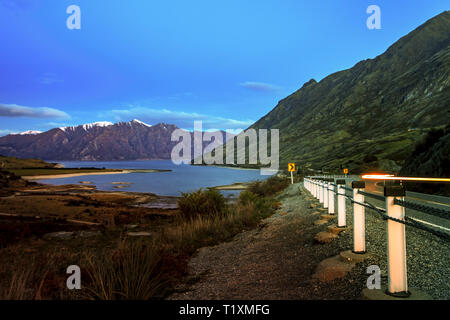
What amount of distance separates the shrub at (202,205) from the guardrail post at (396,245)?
11765 millimetres

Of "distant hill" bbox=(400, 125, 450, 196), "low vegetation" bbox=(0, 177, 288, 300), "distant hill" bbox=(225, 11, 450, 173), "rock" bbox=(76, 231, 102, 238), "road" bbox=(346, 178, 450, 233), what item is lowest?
"rock" bbox=(76, 231, 102, 238)

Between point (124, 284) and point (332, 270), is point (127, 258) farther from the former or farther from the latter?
point (332, 270)

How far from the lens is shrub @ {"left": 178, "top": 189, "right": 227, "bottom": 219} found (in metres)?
15.5

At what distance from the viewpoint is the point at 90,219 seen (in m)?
20.4

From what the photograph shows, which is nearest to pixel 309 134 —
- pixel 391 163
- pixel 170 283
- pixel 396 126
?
pixel 396 126

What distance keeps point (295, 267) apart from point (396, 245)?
291cm

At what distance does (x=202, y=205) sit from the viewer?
15523 mm

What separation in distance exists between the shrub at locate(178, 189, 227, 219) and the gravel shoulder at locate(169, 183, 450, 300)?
5.30 m

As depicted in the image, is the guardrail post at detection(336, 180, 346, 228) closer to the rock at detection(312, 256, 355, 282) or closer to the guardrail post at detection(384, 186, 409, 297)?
the rock at detection(312, 256, 355, 282)

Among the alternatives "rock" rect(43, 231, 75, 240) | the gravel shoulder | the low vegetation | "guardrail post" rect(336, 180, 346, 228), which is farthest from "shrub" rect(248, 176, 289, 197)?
"guardrail post" rect(336, 180, 346, 228)

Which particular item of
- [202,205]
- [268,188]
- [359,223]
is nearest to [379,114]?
[268,188]

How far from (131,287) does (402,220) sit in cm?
438

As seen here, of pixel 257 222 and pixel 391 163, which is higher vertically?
pixel 391 163
